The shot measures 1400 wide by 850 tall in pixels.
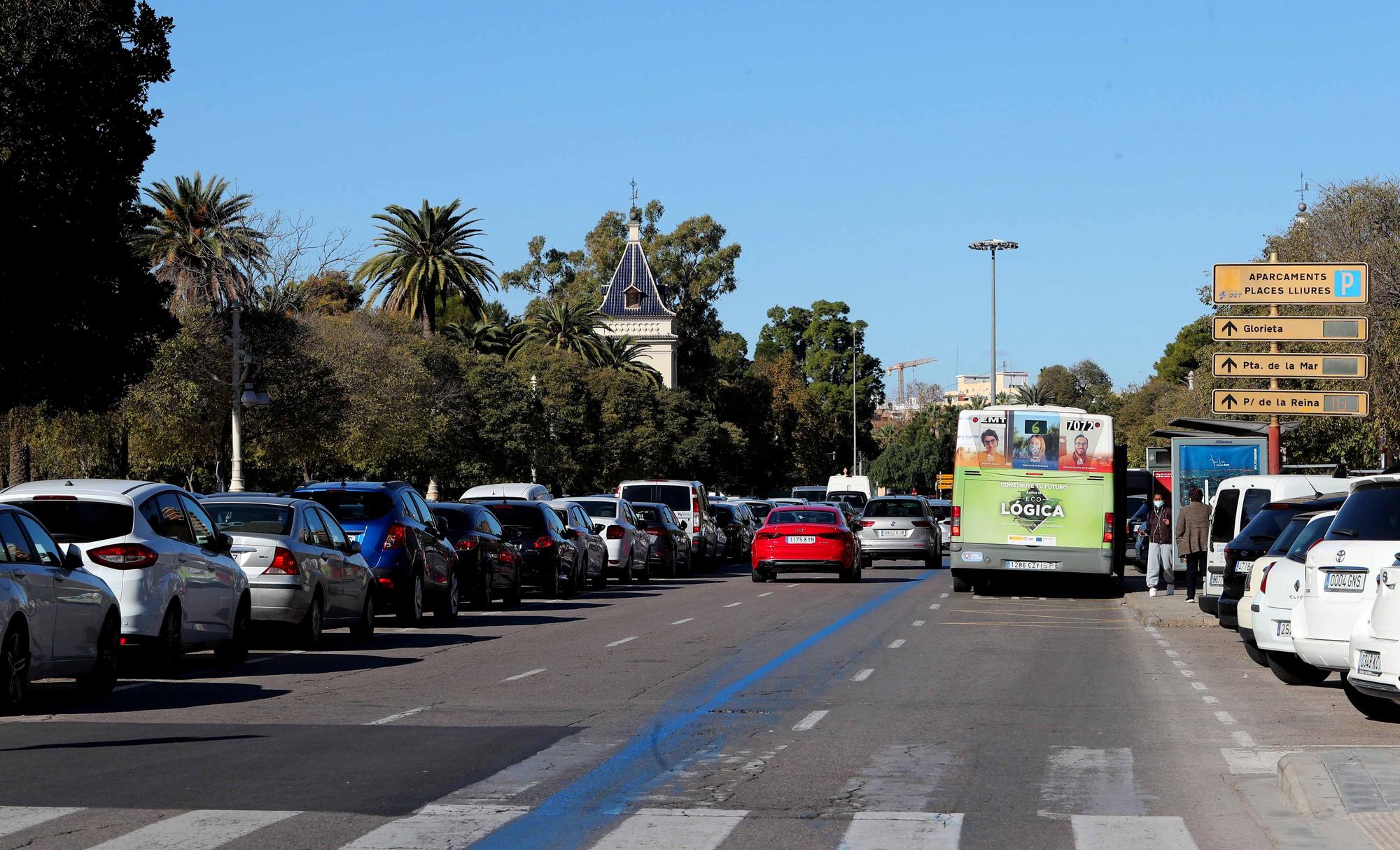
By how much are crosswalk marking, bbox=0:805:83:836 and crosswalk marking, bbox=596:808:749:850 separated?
264cm

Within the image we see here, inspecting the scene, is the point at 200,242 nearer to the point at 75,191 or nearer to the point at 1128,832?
the point at 75,191

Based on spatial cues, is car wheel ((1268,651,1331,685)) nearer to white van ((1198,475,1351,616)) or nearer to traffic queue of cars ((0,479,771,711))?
white van ((1198,475,1351,616))

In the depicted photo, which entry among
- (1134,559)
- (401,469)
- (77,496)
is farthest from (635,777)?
(401,469)

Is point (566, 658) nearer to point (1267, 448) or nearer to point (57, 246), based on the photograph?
point (57, 246)

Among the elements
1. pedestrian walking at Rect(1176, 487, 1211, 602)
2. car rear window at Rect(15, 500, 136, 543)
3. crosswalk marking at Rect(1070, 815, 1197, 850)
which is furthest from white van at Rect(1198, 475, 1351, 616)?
crosswalk marking at Rect(1070, 815, 1197, 850)

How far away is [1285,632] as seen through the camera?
13453 mm

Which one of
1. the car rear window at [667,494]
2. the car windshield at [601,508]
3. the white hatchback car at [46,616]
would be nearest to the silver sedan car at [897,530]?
the car rear window at [667,494]

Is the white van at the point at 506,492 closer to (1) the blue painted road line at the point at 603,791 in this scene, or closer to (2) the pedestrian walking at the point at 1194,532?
(2) the pedestrian walking at the point at 1194,532

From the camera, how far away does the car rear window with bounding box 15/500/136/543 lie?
14.0 m

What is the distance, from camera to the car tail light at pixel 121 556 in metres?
13.9

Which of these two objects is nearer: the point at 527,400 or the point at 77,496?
the point at 77,496

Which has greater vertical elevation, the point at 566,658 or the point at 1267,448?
the point at 1267,448

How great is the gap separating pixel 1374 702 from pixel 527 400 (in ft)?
173

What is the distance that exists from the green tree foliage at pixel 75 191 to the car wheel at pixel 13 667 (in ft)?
53.9
